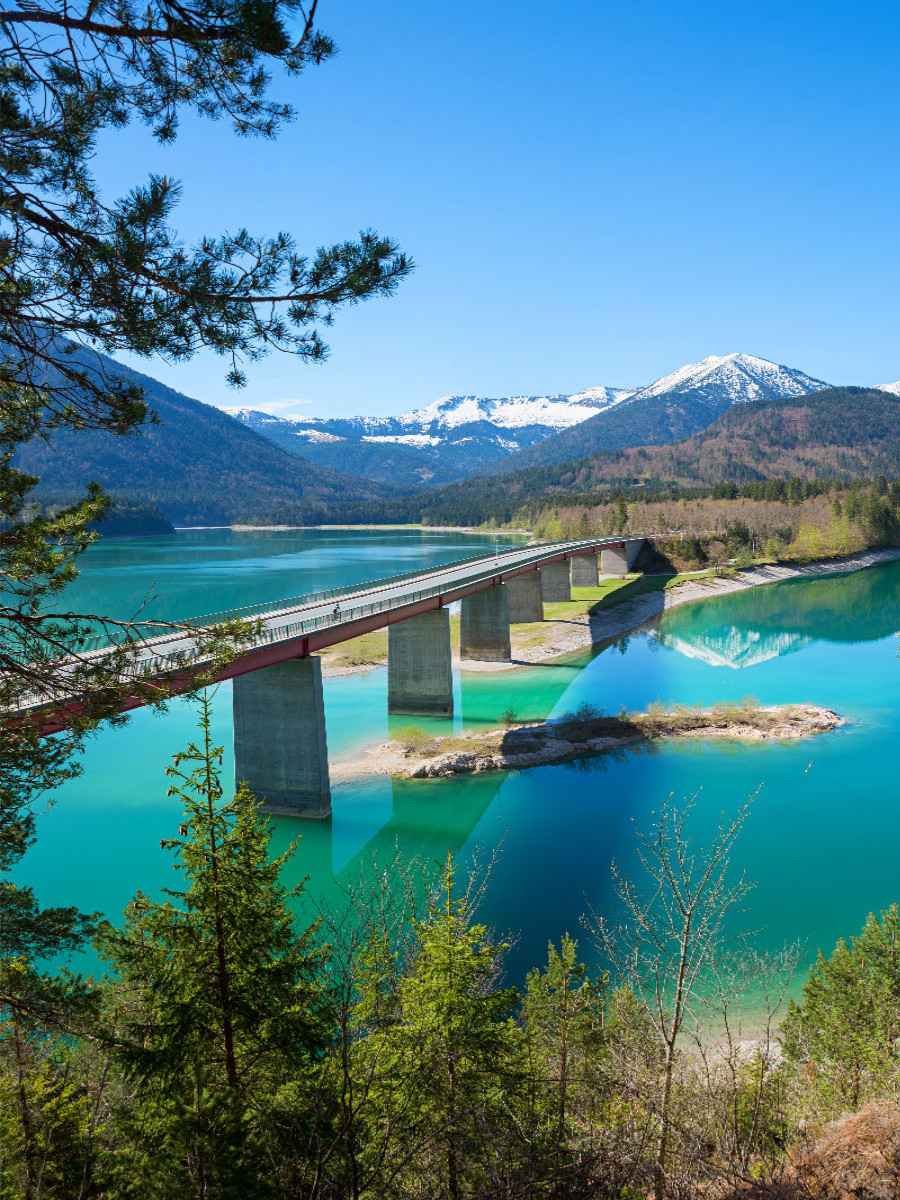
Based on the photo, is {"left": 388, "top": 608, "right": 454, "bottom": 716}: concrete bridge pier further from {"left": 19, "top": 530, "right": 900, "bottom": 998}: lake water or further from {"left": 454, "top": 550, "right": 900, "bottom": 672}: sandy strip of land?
{"left": 454, "top": 550, "right": 900, "bottom": 672}: sandy strip of land

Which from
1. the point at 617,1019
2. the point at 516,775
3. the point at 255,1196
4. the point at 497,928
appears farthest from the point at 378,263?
the point at 516,775

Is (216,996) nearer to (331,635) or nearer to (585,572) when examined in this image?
(331,635)

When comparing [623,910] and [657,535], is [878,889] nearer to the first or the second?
[623,910]

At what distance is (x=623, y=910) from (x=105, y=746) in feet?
85.6

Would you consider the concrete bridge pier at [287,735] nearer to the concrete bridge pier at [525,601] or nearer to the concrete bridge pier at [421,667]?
the concrete bridge pier at [421,667]

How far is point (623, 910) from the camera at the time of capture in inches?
769

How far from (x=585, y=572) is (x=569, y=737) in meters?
56.5

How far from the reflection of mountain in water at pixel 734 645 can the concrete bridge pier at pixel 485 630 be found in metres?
13.9

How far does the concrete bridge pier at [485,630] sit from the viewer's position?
5153cm

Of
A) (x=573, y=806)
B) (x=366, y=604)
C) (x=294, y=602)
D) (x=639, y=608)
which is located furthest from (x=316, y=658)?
(x=639, y=608)

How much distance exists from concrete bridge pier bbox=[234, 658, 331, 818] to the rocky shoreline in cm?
344

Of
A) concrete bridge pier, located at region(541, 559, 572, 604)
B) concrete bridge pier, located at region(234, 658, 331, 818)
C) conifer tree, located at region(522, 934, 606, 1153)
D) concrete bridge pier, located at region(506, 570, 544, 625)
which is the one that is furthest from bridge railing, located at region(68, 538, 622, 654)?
concrete bridge pier, located at region(541, 559, 572, 604)

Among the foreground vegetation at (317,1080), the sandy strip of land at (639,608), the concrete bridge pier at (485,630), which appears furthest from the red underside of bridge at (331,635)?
the sandy strip of land at (639,608)

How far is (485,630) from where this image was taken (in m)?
51.9
